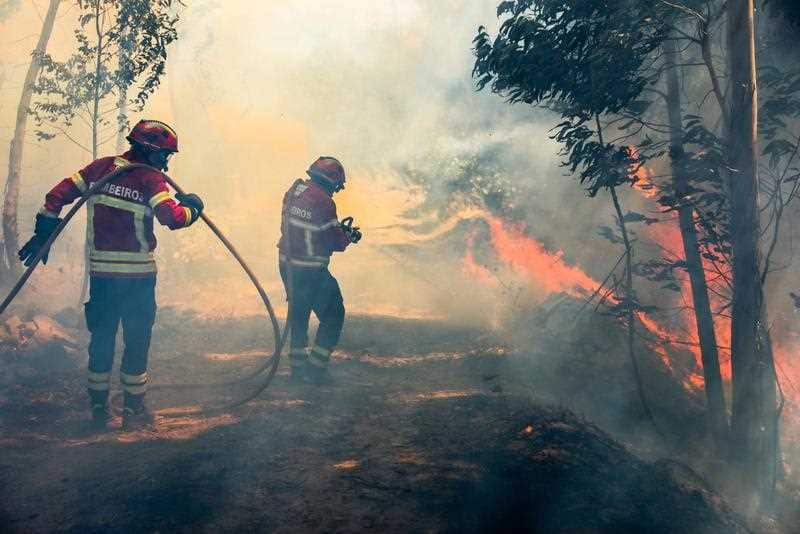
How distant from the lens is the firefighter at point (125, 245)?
484cm

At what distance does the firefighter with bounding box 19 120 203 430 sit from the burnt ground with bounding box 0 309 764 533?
19.5 inches

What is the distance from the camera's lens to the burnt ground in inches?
133

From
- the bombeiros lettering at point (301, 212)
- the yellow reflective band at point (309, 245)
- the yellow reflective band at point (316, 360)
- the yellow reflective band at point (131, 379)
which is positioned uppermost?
the bombeiros lettering at point (301, 212)

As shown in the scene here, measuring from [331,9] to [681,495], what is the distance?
24130 millimetres

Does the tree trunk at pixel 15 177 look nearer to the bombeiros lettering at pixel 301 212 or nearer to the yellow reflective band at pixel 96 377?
the yellow reflective band at pixel 96 377

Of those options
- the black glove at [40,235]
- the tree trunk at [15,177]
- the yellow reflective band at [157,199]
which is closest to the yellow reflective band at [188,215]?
the yellow reflective band at [157,199]

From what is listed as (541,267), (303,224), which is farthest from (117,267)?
(541,267)

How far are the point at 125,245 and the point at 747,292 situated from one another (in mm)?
6208

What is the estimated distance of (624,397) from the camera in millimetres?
7191

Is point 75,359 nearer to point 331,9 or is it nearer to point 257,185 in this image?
point 257,185

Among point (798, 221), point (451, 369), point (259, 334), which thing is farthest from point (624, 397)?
point (259, 334)

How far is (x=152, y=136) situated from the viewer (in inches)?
200

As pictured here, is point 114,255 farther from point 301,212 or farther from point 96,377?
point 301,212

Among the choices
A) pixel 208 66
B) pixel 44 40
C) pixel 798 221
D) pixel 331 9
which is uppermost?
pixel 331 9
